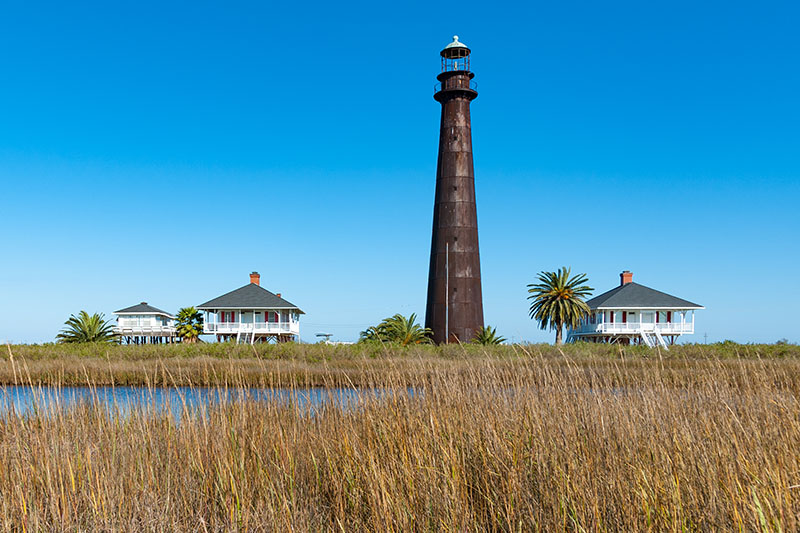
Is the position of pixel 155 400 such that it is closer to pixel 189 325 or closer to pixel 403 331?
pixel 403 331

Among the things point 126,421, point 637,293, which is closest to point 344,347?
point 126,421

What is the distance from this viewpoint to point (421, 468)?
Answer: 4359 millimetres

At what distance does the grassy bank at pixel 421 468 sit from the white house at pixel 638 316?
39.3m

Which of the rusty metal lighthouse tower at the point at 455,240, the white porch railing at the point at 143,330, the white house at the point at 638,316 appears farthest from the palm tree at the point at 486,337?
the white porch railing at the point at 143,330

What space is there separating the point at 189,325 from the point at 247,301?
4.47 meters

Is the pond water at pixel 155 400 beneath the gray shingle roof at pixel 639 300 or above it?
beneath

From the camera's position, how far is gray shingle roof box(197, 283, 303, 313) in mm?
42656

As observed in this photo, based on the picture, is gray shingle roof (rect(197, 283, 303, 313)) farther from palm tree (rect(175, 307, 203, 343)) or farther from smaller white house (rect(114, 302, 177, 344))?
smaller white house (rect(114, 302, 177, 344))

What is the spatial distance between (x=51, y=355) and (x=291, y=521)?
1019 inches

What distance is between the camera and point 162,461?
18.0 feet

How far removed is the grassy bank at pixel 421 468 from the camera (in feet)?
12.1

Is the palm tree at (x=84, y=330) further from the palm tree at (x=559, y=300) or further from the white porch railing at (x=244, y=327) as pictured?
the palm tree at (x=559, y=300)

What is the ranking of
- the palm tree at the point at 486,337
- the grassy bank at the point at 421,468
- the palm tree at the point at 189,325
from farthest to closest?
the palm tree at the point at 189,325 < the palm tree at the point at 486,337 < the grassy bank at the point at 421,468

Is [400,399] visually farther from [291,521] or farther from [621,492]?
[621,492]
